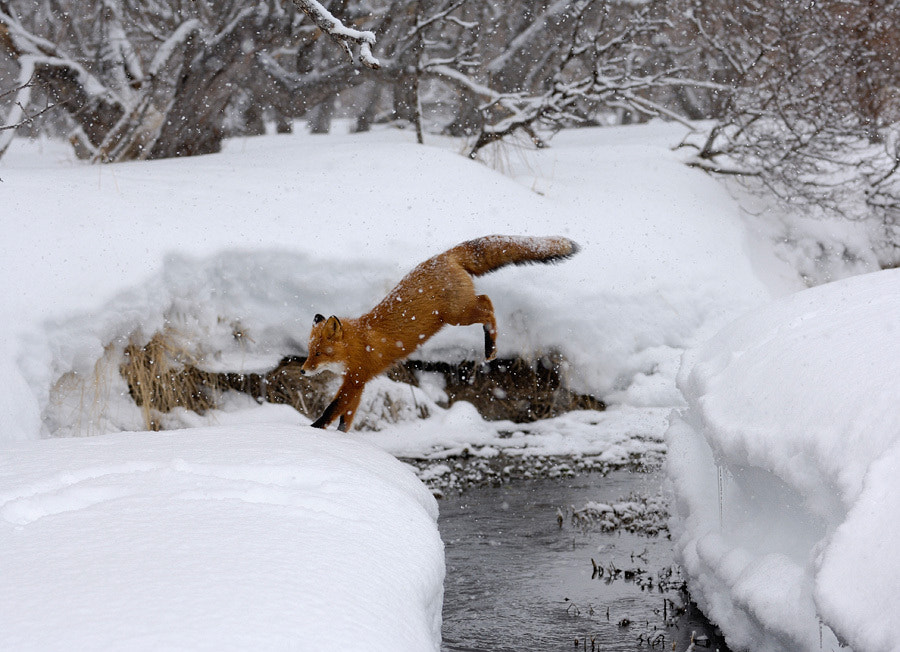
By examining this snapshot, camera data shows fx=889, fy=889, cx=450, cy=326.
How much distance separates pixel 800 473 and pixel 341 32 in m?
2.66

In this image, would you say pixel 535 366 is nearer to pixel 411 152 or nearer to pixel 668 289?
pixel 668 289

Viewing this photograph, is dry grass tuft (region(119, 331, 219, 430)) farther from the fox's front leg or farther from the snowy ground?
the fox's front leg

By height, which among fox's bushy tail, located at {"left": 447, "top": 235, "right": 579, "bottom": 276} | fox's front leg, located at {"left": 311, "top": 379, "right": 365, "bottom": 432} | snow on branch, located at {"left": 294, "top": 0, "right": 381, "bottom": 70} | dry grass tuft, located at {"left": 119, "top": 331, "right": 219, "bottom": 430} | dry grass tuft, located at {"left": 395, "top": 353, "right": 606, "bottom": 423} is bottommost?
dry grass tuft, located at {"left": 395, "top": 353, "right": 606, "bottom": 423}

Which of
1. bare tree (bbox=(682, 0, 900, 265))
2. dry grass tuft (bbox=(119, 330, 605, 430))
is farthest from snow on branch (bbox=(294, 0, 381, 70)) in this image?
bare tree (bbox=(682, 0, 900, 265))

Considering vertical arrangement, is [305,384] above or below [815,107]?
below

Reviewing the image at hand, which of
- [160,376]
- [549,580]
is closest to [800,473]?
[549,580]

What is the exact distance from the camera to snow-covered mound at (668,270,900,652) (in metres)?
2.10

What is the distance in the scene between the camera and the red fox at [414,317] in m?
5.34

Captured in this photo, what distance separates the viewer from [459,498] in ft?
19.0

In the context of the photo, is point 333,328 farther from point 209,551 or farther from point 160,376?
point 209,551

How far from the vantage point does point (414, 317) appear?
5.68 metres

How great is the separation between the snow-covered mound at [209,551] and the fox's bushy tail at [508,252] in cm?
256

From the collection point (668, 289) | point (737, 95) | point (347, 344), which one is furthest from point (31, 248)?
point (737, 95)

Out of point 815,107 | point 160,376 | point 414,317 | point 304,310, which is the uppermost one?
point 815,107
